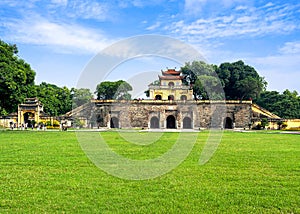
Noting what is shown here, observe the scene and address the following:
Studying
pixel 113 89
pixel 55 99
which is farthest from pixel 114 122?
pixel 113 89

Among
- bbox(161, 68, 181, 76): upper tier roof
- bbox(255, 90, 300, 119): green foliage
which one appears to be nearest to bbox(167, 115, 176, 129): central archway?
bbox(161, 68, 181, 76): upper tier roof

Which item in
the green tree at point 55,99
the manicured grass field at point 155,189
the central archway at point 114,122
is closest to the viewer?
the manicured grass field at point 155,189

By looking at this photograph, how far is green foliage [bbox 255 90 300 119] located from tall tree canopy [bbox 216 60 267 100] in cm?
195

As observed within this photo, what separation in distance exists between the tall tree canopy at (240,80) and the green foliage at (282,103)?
6.38 feet

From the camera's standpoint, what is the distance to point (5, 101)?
24062 millimetres

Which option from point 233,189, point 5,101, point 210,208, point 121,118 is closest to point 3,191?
point 210,208

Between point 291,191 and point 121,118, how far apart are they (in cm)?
3459

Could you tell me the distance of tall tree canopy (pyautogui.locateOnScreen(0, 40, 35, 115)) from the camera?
22.8 meters

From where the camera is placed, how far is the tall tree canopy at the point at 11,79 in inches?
899

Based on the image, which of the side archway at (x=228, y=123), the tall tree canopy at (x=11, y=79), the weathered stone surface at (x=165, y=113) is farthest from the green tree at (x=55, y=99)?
the side archway at (x=228, y=123)

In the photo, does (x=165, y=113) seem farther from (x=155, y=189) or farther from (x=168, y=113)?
(x=155, y=189)

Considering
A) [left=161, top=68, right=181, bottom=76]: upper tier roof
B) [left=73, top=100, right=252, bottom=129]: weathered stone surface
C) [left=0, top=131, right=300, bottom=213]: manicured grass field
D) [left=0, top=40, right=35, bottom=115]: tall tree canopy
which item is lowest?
[left=0, top=131, right=300, bottom=213]: manicured grass field

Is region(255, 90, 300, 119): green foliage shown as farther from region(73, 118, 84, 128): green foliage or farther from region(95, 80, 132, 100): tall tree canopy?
region(73, 118, 84, 128): green foliage

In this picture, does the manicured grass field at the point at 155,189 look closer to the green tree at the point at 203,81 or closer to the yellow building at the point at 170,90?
the yellow building at the point at 170,90
